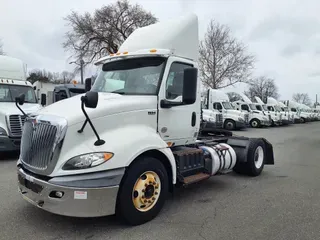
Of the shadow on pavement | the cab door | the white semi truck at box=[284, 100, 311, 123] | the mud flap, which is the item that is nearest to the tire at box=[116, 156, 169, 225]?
the cab door

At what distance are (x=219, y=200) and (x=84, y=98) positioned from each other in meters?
3.15

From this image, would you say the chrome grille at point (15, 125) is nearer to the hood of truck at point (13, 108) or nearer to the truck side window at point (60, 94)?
the hood of truck at point (13, 108)

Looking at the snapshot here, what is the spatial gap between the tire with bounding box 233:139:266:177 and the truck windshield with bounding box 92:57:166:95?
3.49 meters

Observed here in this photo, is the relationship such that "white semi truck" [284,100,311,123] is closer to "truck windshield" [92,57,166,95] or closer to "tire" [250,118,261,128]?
"tire" [250,118,261,128]

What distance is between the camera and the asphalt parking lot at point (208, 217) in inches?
148

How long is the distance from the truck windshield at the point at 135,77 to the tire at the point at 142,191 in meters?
1.18

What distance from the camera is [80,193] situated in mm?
3449

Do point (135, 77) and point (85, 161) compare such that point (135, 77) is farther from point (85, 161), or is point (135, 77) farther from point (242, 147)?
point (242, 147)

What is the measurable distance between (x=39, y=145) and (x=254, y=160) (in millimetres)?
5131

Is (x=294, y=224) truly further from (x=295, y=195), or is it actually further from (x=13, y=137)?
(x=13, y=137)

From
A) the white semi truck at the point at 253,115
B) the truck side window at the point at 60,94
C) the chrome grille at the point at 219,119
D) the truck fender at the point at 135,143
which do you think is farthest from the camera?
the white semi truck at the point at 253,115

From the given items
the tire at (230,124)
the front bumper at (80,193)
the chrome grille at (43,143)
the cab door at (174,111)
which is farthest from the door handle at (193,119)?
the tire at (230,124)

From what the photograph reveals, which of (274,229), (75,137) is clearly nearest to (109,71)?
(75,137)

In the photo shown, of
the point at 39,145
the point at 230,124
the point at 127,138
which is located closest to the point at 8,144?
the point at 39,145
